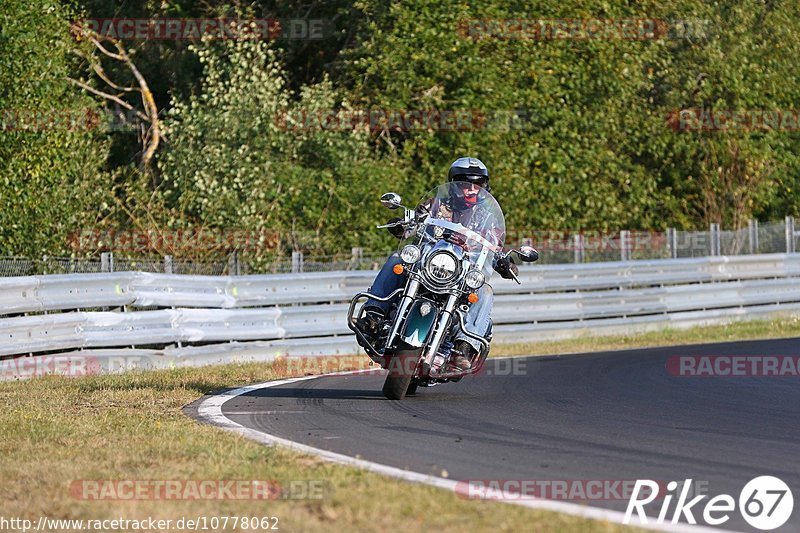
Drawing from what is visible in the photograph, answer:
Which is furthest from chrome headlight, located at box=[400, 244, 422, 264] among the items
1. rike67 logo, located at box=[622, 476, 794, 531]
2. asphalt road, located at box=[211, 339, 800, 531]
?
rike67 logo, located at box=[622, 476, 794, 531]

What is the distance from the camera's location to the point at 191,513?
559 cm

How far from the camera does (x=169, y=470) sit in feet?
22.3

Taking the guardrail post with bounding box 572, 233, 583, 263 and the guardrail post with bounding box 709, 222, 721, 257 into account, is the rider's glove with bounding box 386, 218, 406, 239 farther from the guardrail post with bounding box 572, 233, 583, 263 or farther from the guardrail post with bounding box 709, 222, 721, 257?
the guardrail post with bounding box 709, 222, 721, 257

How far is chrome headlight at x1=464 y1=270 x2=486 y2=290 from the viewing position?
34.1 ft

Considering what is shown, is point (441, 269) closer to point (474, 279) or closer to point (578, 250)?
point (474, 279)

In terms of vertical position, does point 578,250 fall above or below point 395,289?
below

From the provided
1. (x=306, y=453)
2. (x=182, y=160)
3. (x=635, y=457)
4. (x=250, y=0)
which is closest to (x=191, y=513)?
(x=306, y=453)

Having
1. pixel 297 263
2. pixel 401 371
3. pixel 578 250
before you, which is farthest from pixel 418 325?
pixel 578 250

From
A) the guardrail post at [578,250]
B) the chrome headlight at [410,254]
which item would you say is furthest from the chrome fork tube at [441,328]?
the guardrail post at [578,250]

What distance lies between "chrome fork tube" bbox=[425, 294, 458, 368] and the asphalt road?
0.41 m

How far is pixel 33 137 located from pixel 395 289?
462 inches

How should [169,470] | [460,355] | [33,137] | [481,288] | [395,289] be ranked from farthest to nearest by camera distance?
[33,137], [481,288], [395,289], [460,355], [169,470]

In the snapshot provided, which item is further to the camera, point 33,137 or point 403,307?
point 33,137

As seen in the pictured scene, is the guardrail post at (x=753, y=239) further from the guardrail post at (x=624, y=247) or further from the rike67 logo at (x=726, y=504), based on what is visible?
the rike67 logo at (x=726, y=504)
